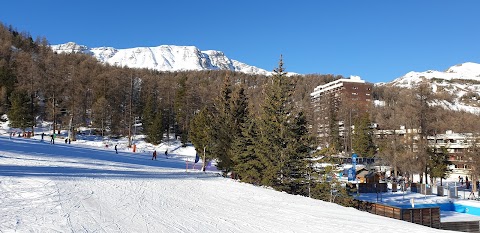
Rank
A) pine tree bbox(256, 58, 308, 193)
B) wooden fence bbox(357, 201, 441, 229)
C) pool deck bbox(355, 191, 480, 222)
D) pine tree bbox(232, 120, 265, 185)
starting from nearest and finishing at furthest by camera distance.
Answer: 1. wooden fence bbox(357, 201, 441, 229)
2. pine tree bbox(256, 58, 308, 193)
3. pine tree bbox(232, 120, 265, 185)
4. pool deck bbox(355, 191, 480, 222)

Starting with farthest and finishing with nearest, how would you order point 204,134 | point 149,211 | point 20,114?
point 20,114 < point 204,134 < point 149,211

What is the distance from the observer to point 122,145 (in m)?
55.8

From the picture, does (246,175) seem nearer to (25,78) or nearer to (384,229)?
(384,229)

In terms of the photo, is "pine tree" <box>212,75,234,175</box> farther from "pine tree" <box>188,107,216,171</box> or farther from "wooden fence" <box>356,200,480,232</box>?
"wooden fence" <box>356,200,480,232</box>

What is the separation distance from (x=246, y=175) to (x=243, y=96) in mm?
7453

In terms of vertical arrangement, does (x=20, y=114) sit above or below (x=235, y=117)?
above

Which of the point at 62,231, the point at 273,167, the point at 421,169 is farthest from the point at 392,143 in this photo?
the point at 62,231

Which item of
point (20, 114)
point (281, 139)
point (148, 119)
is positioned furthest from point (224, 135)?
point (20, 114)

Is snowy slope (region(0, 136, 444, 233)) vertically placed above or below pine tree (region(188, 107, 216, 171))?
below

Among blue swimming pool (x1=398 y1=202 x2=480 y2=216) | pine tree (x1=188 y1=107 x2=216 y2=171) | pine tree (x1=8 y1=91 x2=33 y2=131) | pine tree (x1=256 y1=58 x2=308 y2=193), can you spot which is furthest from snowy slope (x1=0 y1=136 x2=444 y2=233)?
pine tree (x1=8 y1=91 x2=33 y2=131)

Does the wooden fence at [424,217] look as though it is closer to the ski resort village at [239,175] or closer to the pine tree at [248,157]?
the ski resort village at [239,175]

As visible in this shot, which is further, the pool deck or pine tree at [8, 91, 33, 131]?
pine tree at [8, 91, 33, 131]

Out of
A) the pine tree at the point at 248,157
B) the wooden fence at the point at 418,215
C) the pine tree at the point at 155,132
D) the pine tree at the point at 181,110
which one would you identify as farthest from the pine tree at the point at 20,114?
the wooden fence at the point at 418,215

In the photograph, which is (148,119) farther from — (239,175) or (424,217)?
(424,217)
